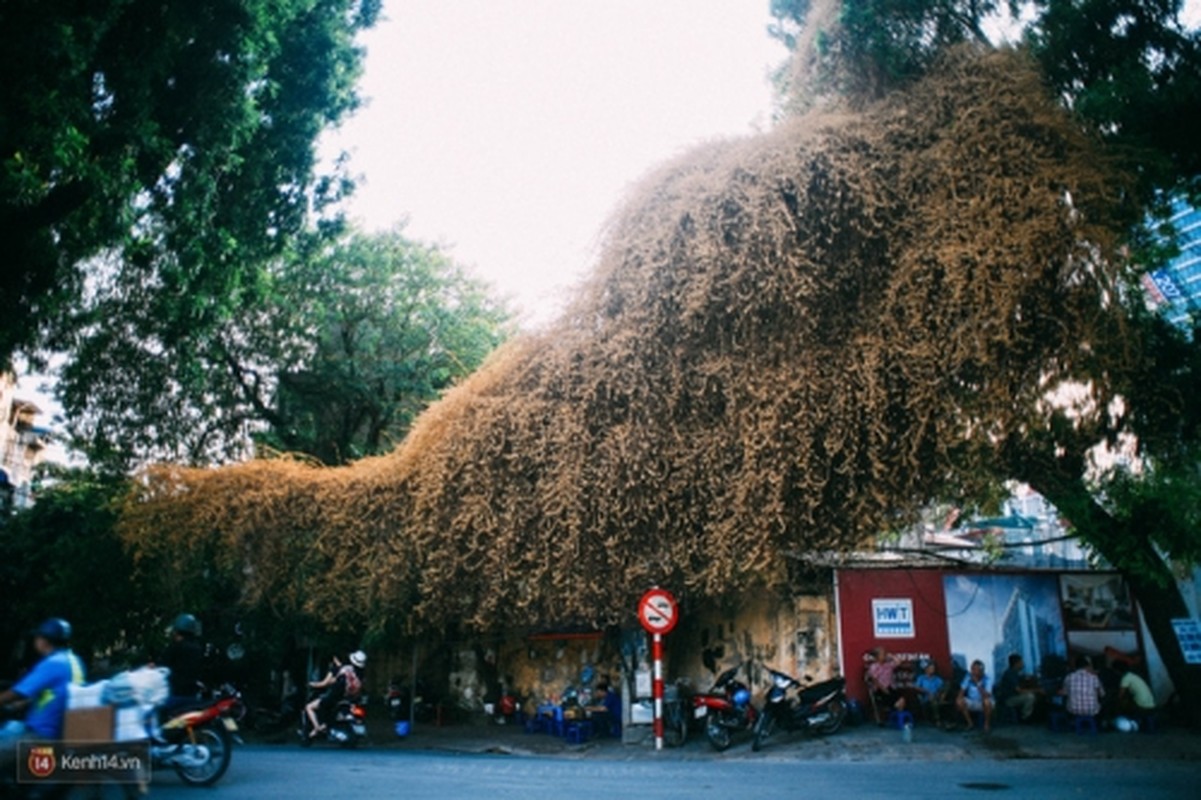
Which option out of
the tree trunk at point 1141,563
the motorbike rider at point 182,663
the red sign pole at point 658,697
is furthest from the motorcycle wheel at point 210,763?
the tree trunk at point 1141,563

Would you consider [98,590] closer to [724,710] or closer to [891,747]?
[724,710]

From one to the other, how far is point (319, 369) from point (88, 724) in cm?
1619

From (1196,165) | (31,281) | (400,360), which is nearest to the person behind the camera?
(1196,165)

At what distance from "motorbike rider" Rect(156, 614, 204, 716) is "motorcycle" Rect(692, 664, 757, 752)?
7.43 metres

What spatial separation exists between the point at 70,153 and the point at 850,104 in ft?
33.7

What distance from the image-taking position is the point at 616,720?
1520cm

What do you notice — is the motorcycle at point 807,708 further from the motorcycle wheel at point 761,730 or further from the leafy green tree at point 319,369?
the leafy green tree at point 319,369

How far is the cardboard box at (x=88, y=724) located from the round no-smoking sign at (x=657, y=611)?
7.96 m

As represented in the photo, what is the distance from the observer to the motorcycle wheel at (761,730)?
1222cm

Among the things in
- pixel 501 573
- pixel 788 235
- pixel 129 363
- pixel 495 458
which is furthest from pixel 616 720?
pixel 129 363

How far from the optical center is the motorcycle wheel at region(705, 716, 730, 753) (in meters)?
12.5

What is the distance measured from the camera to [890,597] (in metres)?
14.8

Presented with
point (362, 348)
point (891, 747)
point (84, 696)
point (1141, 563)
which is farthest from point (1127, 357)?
point (362, 348)

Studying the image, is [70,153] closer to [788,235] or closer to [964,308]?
[788,235]
